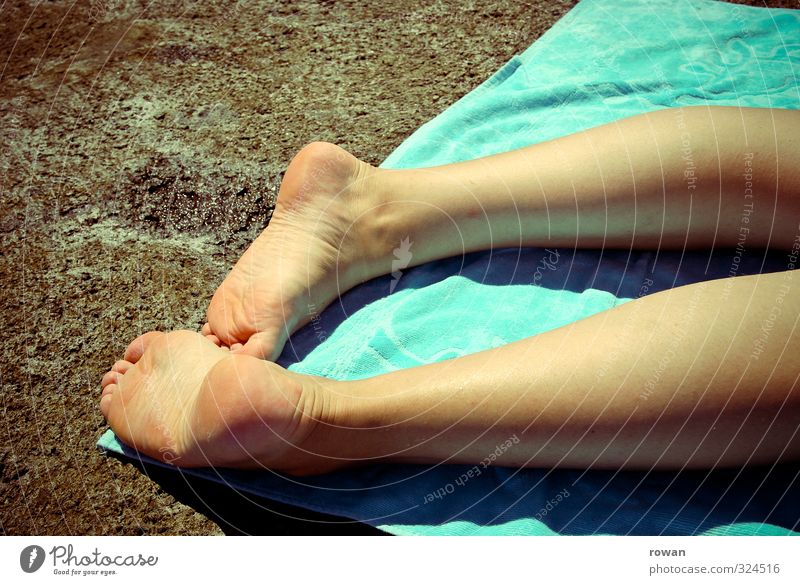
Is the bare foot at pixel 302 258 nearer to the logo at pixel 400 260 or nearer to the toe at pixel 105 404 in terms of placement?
the logo at pixel 400 260

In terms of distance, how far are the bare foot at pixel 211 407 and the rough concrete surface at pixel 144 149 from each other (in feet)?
0.23

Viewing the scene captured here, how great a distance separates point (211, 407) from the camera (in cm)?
78

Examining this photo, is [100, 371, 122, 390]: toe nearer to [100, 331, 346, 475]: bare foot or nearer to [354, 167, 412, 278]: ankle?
[100, 331, 346, 475]: bare foot

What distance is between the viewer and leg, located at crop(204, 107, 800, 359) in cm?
88

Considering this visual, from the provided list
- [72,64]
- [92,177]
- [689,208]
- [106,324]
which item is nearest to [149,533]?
[106,324]

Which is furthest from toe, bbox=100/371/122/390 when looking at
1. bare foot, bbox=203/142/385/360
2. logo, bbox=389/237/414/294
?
logo, bbox=389/237/414/294

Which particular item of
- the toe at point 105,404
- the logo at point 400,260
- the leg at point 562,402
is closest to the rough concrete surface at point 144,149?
the toe at point 105,404

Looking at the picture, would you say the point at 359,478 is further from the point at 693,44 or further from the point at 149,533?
the point at 693,44

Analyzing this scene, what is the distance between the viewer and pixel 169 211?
1.17 meters

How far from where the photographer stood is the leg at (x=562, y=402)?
2.35ft

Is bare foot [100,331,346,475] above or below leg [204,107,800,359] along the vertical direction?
below
